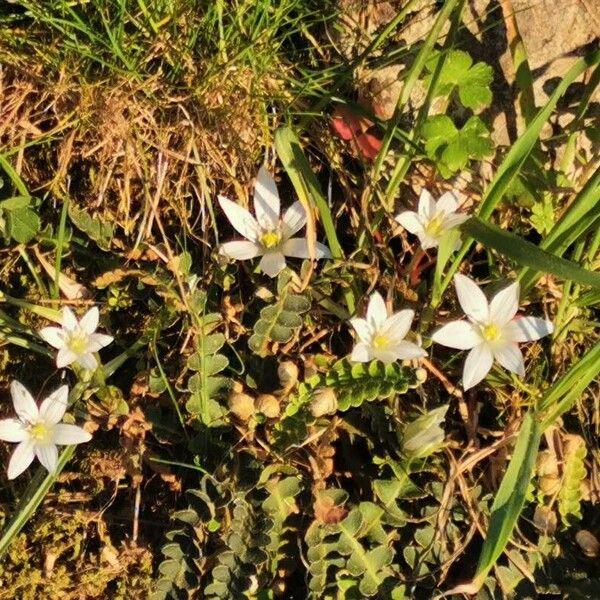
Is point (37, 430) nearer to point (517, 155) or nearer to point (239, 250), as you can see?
point (239, 250)

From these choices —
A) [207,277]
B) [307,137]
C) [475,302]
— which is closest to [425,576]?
[475,302]

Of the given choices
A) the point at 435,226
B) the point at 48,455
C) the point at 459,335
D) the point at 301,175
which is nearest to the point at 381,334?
the point at 459,335

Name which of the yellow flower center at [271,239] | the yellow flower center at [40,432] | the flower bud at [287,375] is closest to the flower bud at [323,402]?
the flower bud at [287,375]

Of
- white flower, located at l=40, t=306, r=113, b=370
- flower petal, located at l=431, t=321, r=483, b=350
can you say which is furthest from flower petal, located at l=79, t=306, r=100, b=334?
flower petal, located at l=431, t=321, r=483, b=350

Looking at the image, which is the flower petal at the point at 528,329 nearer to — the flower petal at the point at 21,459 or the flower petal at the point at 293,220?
the flower petal at the point at 293,220

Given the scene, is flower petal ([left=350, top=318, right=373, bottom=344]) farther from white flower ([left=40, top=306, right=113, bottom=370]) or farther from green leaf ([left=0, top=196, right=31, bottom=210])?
green leaf ([left=0, top=196, right=31, bottom=210])

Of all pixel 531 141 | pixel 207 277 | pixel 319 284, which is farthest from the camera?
pixel 207 277

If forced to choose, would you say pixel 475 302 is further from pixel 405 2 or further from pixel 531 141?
pixel 405 2
